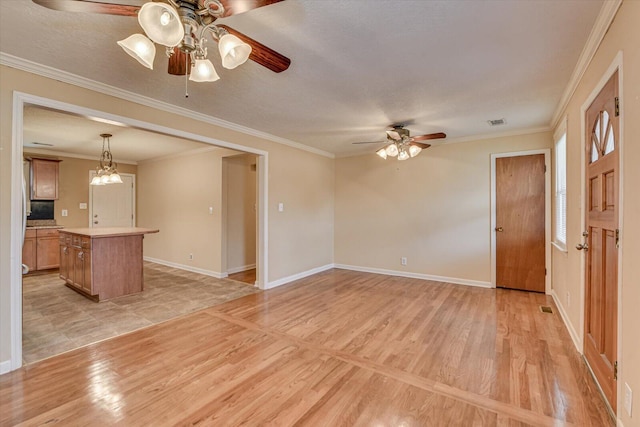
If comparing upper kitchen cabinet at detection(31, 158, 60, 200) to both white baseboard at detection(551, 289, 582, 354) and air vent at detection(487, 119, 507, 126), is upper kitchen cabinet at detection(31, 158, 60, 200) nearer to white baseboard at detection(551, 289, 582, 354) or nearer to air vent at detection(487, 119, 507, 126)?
air vent at detection(487, 119, 507, 126)

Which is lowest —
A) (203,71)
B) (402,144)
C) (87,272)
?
(87,272)

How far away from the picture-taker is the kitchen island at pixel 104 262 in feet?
12.8

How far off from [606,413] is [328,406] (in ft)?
5.54

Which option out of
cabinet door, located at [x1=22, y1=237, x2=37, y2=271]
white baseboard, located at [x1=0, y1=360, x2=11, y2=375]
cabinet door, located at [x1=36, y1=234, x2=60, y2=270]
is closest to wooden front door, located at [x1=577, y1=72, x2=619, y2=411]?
white baseboard, located at [x1=0, y1=360, x2=11, y2=375]

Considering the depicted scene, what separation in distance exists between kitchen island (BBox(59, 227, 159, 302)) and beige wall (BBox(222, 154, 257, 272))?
149 centimetres

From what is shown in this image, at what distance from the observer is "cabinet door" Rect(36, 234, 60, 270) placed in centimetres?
566

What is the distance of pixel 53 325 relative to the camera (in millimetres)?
3107

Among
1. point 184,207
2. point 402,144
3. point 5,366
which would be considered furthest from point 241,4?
point 184,207

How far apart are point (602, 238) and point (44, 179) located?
846 cm

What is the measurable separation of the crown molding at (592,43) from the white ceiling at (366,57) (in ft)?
0.12

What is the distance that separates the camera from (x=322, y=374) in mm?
2219

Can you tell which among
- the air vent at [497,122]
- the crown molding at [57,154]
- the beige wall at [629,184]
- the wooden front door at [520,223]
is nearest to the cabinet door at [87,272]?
the crown molding at [57,154]

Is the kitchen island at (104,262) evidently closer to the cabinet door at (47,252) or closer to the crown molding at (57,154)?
the cabinet door at (47,252)

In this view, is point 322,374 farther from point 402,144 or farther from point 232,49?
point 402,144
